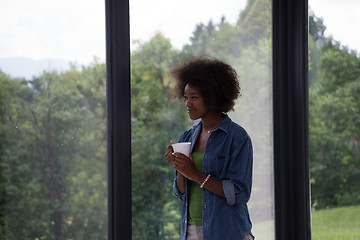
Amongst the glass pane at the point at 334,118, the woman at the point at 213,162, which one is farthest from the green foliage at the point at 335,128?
the woman at the point at 213,162

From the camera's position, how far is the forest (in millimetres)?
1908

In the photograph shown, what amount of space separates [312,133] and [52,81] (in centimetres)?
152

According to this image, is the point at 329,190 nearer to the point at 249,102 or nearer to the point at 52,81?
the point at 249,102

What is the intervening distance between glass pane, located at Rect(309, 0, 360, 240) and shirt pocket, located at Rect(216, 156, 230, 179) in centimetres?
96

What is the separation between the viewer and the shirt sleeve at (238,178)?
1783 mm

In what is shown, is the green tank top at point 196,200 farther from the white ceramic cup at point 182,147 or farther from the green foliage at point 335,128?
the green foliage at point 335,128

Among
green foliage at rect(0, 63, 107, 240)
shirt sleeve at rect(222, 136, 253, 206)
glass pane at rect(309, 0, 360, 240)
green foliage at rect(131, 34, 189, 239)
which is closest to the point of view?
shirt sleeve at rect(222, 136, 253, 206)

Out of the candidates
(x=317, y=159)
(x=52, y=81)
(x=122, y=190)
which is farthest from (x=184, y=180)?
(x=317, y=159)

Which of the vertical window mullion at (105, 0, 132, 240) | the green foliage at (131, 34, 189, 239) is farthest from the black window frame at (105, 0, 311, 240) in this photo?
the vertical window mullion at (105, 0, 132, 240)

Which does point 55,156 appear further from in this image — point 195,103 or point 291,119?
point 291,119

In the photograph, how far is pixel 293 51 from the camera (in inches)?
104

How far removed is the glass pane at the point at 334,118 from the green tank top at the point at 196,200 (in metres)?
0.99

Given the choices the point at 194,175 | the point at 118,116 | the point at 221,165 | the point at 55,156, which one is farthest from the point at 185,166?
the point at 55,156

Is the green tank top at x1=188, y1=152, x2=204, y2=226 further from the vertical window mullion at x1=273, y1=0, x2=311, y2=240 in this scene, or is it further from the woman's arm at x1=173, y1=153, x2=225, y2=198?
the vertical window mullion at x1=273, y1=0, x2=311, y2=240
